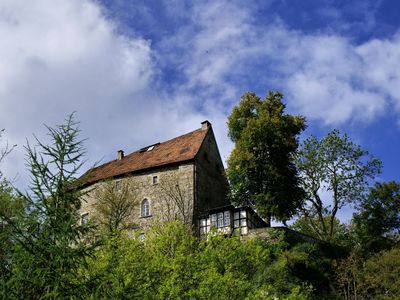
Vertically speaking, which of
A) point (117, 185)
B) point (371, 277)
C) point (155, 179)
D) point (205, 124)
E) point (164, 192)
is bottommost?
point (371, 277)

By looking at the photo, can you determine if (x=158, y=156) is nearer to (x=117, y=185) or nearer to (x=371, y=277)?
(x=117, y=185)

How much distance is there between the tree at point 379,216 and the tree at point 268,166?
4.79m

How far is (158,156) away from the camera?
37562 mm

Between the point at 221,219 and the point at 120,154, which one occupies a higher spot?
the point at 120,154

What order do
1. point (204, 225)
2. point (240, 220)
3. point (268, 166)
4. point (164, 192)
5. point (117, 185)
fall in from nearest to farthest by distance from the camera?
1. point (240, 220)
2. point (204, 225)
3. point (268, 166)
4. point (164, 192)
5. point (117, 185)

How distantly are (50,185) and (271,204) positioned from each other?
24.6m

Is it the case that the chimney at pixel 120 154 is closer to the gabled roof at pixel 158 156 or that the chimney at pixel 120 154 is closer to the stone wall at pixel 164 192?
the gabled roof at pixel 158 156

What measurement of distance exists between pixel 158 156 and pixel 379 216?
55.5 feet

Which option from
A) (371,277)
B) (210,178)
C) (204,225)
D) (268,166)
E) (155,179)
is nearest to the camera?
(371,277)

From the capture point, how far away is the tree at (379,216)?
33.0m

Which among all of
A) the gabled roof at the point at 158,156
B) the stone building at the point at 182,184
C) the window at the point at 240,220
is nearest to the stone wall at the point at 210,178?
the stone building at the point at 182,184

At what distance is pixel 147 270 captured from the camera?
55.2ft

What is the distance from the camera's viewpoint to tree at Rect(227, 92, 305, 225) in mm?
32625

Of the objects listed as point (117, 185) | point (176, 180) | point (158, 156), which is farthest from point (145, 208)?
point (158, 156)
